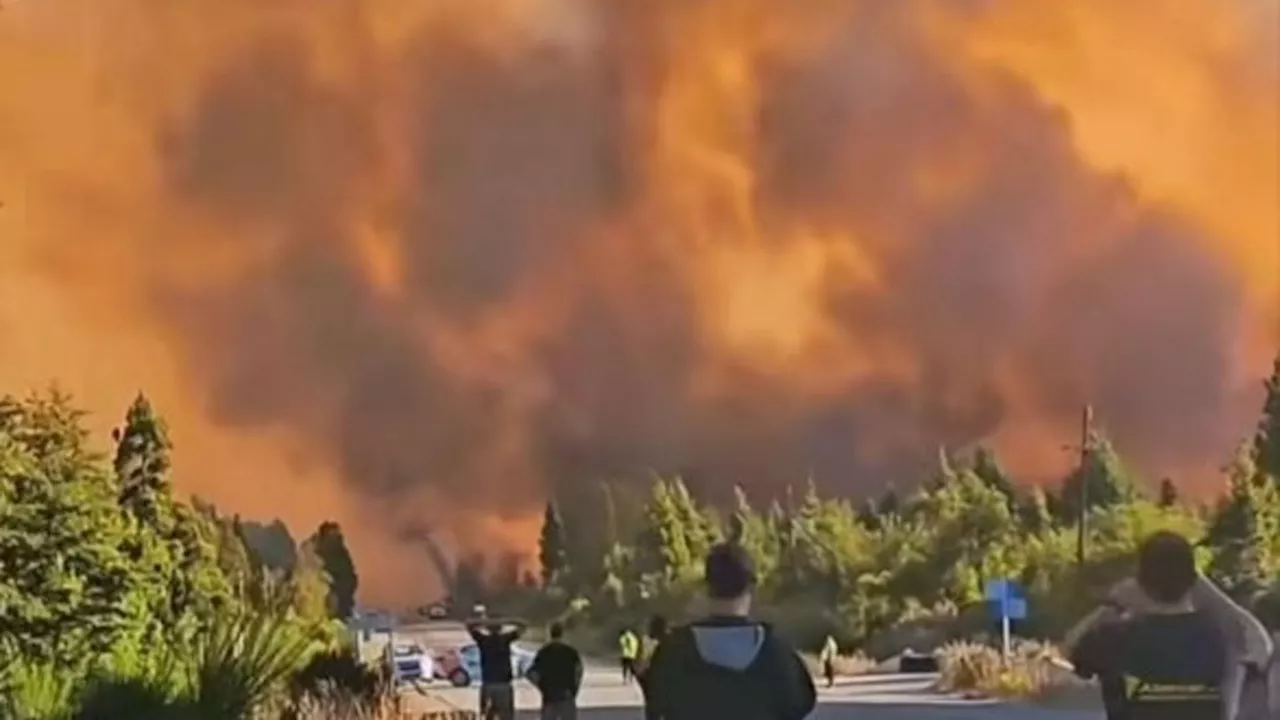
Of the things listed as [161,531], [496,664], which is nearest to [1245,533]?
[496,664]

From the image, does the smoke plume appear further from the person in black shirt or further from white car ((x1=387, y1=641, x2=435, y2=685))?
the person in black shirt

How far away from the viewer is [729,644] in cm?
578

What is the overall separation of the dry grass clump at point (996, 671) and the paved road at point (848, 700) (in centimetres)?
10

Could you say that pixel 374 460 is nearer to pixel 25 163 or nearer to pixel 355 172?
pixel 355 172

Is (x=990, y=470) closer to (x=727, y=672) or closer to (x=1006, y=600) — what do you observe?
(x=1006, y=600)

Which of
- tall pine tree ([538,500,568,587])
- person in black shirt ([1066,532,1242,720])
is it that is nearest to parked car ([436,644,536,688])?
tall pine tree ([538,500,568,587])

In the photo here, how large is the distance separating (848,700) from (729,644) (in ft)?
27.0

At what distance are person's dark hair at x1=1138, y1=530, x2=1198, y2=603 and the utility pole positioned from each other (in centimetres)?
641

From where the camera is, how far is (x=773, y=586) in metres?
11.9

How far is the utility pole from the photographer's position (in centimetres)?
1238

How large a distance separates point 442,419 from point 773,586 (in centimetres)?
174

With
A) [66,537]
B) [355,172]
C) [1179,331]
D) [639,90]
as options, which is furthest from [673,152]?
[66,537]

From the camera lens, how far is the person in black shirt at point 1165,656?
18.9ft

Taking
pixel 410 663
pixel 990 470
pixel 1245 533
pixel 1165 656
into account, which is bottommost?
pixel 1165 656
